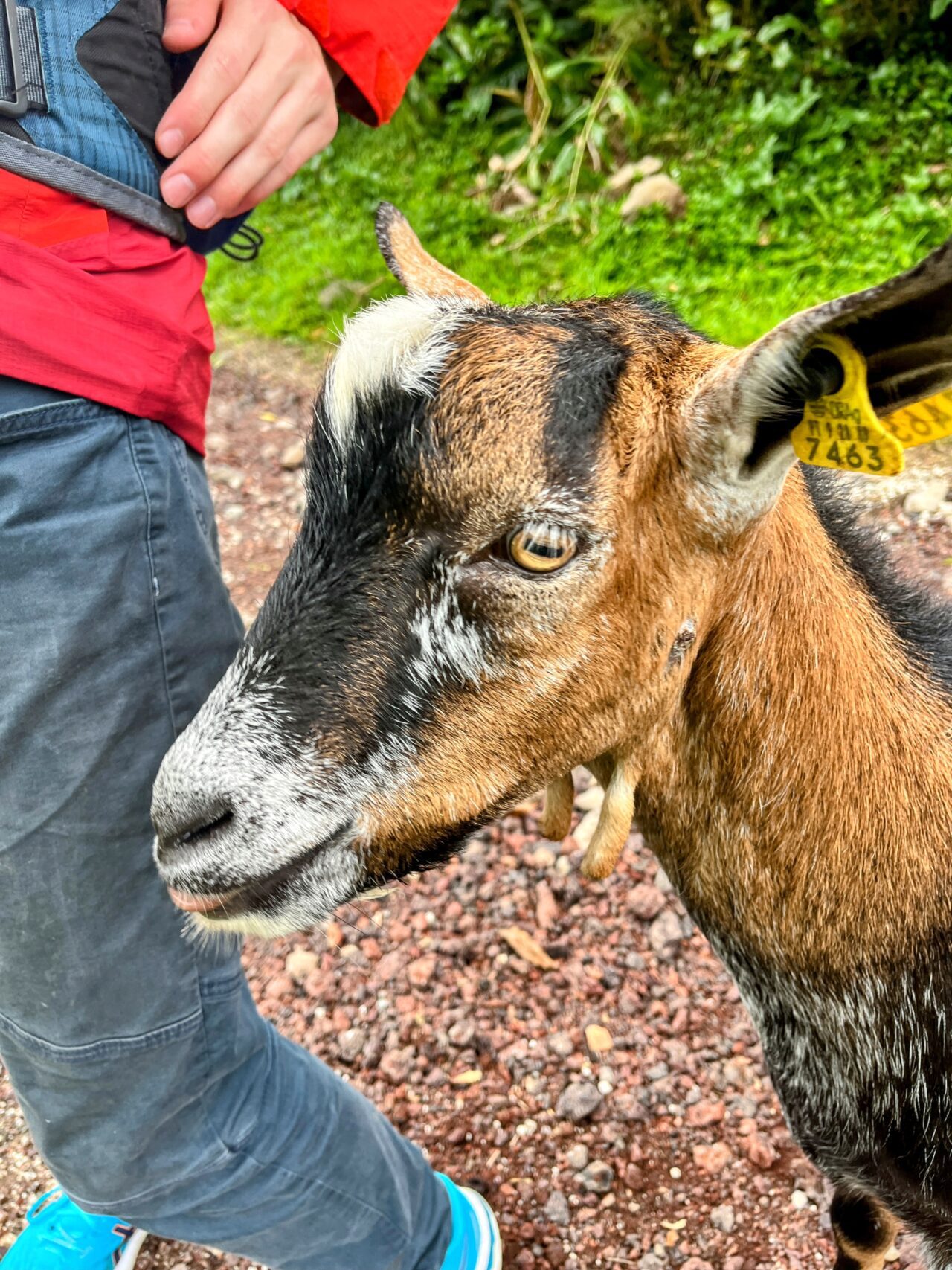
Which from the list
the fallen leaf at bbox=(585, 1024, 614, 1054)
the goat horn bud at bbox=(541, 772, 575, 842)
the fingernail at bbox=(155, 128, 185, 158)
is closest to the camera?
the fingernail at bbox=(155, 128, 185, 158)

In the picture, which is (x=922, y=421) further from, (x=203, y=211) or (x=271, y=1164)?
(x=271, y=1164)

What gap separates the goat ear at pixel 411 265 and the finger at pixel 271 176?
0.69 feet

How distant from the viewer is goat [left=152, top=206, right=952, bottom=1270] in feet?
5.14

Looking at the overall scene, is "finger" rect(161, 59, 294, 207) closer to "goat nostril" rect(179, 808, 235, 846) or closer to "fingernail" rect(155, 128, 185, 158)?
"fingernail" rect(155, 128, 185, 158)

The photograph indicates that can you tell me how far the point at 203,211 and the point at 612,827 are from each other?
4.27 feet

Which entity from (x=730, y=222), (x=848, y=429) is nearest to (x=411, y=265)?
(x=848, y=429)

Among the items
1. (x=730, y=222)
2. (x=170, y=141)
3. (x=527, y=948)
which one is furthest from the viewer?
(x=730, y=222)

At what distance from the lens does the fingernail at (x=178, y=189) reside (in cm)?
176

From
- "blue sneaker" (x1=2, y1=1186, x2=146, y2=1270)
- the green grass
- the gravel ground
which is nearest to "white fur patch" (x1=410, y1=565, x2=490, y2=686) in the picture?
the gravel ground

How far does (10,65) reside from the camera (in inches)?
60.5

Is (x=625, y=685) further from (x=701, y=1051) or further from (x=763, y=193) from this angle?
(x=763, y=193)

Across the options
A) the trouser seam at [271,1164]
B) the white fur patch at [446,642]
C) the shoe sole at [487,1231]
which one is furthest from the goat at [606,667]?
the shoe sole at [487,1231]

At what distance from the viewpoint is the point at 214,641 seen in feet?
6.34

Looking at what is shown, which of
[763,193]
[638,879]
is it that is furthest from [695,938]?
[763,193]
